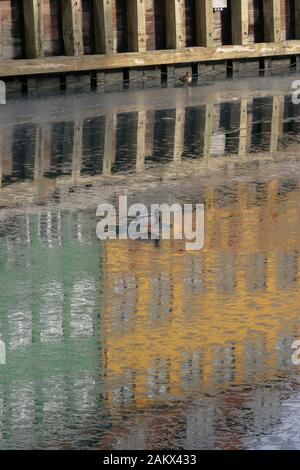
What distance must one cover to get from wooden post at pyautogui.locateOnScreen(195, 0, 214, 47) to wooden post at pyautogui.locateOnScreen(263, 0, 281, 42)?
5.77 ft

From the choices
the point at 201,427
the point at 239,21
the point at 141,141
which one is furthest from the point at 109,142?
the point at 239,21

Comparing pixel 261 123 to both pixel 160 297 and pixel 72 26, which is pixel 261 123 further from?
pixel 160 297

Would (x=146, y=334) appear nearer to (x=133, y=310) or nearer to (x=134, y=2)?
(x=133, y=310)

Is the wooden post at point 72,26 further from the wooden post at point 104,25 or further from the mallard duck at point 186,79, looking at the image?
the mallard duck at point 186,79

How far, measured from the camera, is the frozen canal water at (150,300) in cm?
710

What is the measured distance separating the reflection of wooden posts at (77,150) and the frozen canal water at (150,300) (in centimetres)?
3

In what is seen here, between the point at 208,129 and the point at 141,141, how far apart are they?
4.37ft

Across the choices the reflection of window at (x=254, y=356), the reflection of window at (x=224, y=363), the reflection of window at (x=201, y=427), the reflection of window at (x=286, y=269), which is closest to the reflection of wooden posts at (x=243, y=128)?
the reflection of window at (x=286, y=269)

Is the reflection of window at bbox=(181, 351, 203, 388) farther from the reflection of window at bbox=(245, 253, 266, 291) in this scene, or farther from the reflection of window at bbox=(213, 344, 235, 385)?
the reflection of window at bbox=(245, 253, 266, 291)

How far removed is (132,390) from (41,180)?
7.23 meters

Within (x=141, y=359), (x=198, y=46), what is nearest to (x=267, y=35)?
(x=198, y=46)

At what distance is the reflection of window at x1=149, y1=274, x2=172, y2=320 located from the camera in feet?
30.1

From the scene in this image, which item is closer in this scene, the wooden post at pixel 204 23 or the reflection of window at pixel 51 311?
the reflection of window at pixel 51 311

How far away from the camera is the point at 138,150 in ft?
55.0
